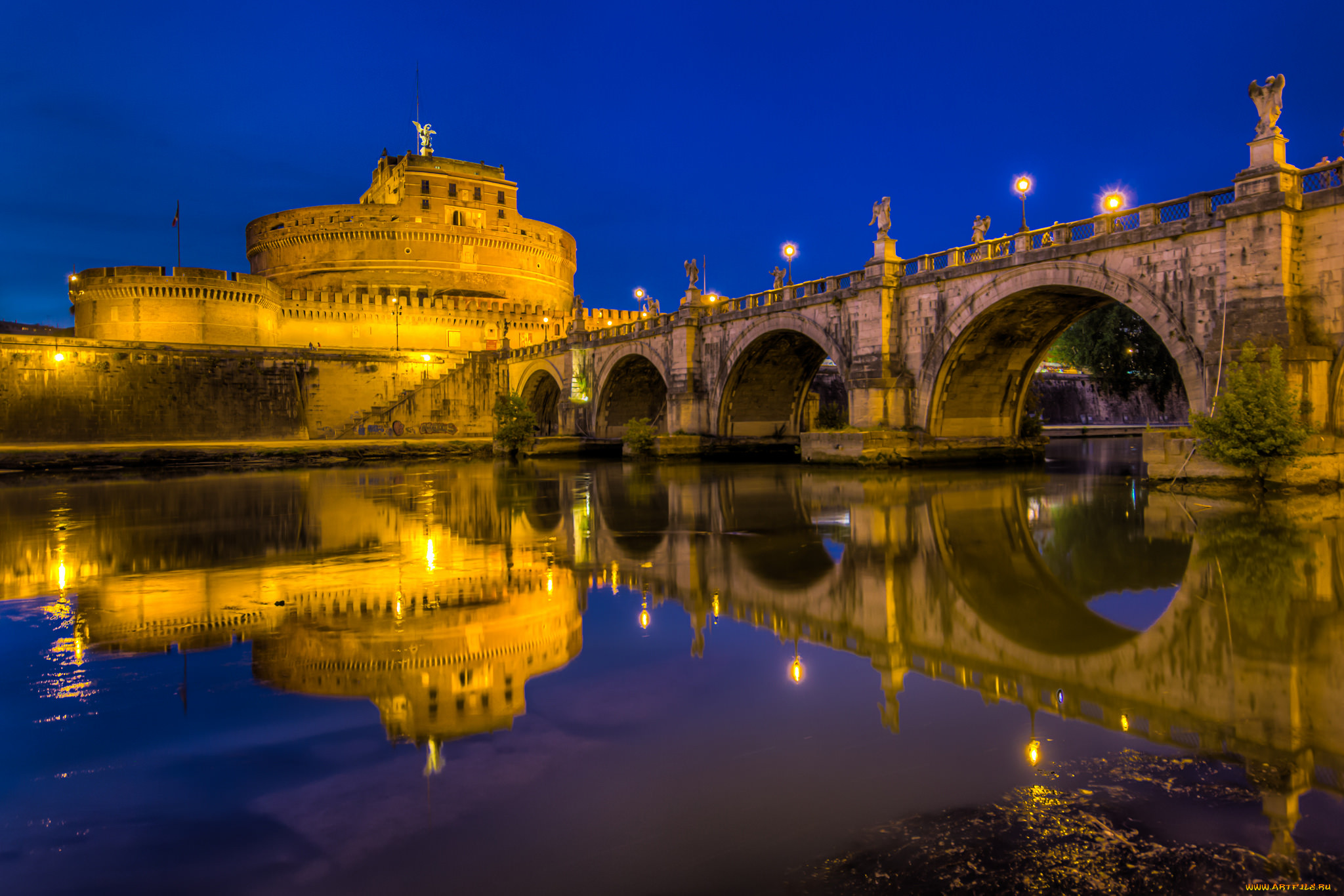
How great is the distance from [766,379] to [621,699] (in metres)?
29.1

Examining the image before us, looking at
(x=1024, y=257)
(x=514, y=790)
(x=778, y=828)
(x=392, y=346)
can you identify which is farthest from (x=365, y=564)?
(x=392, y=346)

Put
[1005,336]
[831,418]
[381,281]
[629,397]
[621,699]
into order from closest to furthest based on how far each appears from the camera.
A: [621,699] → [1005,336] → [831,418] → [629,397] → [381,281]

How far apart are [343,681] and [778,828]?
10.5ft

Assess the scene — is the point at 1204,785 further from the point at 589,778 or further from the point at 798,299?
the point at 798,299

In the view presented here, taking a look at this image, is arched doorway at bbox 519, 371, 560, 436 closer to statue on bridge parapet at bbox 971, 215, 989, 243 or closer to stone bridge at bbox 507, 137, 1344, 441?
stone bridge at bbox 507, 137, 1344, 441

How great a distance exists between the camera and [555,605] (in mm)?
7121

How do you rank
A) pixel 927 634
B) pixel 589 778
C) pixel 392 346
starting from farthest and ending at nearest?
pixel 392 346 → pixel 927 634 → pixel 589 778

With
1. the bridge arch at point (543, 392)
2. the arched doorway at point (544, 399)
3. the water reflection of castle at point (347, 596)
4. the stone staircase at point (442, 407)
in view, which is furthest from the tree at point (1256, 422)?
the stone staircase at point (442, 407)

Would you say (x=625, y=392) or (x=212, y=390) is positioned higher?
(x=212, y=390)

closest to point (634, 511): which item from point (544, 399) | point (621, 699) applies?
point (621, 699)

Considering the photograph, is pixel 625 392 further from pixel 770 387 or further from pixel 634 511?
pixel 634 511

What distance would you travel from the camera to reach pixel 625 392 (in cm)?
4259

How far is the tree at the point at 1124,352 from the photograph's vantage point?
34.5 metres

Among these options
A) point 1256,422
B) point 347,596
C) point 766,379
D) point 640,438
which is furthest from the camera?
point 766,379
